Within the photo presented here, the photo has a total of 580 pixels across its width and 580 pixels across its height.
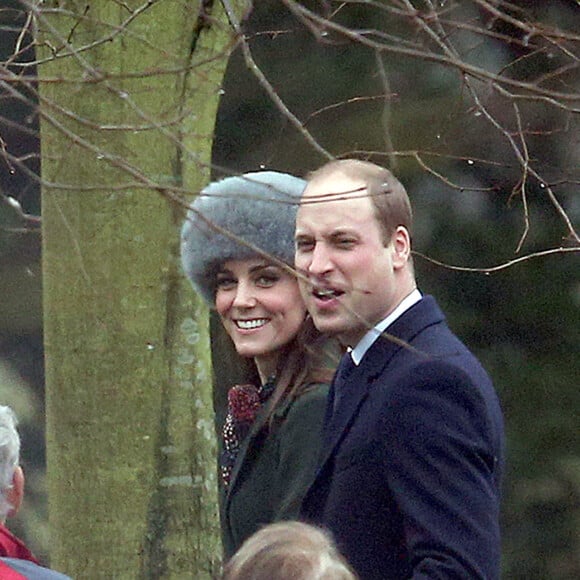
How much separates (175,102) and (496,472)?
2113 millimetres

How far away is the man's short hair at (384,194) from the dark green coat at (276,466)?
459 mm

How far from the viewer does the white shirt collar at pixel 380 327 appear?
3.57m

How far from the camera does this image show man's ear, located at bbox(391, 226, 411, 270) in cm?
354

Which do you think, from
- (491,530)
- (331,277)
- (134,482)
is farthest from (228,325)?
(134,482)

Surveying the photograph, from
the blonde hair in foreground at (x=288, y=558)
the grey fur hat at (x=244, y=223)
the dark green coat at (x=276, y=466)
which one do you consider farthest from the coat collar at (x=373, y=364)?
the grey fur hat at (x=244, y=223)

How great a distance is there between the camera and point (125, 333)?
5.13 meters

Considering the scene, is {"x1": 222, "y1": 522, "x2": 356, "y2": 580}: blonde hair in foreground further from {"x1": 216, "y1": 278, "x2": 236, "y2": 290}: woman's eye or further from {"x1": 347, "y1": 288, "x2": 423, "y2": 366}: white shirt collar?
{"x1": 216, "y1": 278, "x2": 236, "y2": 290}: woman's eye

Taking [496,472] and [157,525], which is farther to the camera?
[157,525]

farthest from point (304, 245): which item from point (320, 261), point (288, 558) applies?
point (288, 558)

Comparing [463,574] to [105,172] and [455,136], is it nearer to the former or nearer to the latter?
[105,172]

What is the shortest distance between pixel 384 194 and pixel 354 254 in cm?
14

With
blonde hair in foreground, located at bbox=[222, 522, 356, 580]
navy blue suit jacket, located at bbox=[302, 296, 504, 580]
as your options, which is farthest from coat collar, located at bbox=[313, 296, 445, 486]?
blonde hair in foreground, located at bbox=[222, 522, 356, 580]

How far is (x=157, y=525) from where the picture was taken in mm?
5172

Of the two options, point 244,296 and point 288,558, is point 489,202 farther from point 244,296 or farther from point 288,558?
point 288,558
